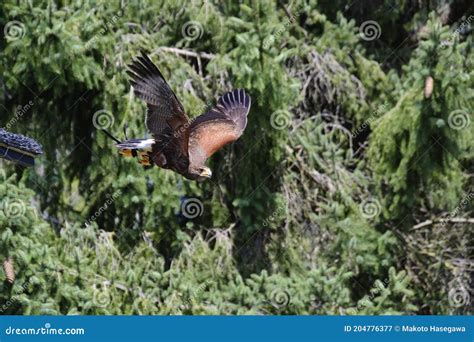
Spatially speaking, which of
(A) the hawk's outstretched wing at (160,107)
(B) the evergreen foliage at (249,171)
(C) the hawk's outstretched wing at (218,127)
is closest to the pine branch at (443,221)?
(B) the evergreen foliage at (249,171)

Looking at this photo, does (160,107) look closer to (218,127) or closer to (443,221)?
(218,127)

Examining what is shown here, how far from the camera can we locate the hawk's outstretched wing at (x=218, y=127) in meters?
10.7

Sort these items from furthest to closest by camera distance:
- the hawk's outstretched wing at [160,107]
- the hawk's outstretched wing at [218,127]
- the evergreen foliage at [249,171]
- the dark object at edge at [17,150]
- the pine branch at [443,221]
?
the pine branch at [443,221]
the evergreen foliage at [249,171]
the hawk's outstretched wing at [218,127]
the hawk's outstretched wing at [160,107]
the dark object at edge at [17,150]

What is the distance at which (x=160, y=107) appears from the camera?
9.95 m

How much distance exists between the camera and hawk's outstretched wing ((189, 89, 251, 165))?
35.1ft

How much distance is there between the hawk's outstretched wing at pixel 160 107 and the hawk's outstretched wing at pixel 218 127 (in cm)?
44

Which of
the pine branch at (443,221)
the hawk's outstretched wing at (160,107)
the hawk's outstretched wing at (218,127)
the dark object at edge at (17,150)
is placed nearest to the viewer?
the dark object at edge at (17,150)

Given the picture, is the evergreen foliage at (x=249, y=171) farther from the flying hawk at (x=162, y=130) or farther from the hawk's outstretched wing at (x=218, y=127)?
the flying hawk at (x=162, y=130)

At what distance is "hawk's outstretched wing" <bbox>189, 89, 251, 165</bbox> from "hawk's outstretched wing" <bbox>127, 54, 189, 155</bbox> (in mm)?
436

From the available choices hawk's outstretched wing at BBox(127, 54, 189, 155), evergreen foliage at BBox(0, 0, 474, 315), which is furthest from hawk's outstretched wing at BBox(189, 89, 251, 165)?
evergreen foliage at BBox(0, 0, 474, 315)

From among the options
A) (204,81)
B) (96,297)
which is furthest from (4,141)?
(204,81)

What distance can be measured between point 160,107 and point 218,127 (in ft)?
3.50

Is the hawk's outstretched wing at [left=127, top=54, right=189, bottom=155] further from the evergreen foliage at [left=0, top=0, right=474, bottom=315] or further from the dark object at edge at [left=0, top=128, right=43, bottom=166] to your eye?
the evergreen foliage at [left=0, top=0, right=474, bottom=315]

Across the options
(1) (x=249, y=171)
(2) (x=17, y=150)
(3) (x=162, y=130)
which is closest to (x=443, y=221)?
(1) (x=249, y=171)
